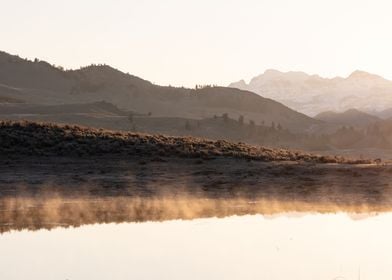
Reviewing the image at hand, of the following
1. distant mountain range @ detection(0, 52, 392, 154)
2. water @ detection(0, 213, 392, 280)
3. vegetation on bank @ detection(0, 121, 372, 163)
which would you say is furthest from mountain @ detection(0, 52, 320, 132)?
water @ detection(0, 213, 392, 280)

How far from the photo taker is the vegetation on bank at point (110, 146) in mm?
37031

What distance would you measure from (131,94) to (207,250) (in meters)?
143

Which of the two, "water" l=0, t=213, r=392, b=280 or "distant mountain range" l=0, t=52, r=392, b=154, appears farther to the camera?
"distant mountain range" l=0, t=52, r=392, b=154

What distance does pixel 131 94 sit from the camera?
159 metres

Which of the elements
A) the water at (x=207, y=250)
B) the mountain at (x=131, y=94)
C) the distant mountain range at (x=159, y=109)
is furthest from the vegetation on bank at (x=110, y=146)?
the mountain at (x=131, y=94)

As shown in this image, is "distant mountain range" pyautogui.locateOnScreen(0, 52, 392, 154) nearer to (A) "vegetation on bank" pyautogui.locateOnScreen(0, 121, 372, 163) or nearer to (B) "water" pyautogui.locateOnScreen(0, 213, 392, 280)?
(A) "vegetation on bank" pyautogui.locateOnScreen(0, 121, 372, 163)

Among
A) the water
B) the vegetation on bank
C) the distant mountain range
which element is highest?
the distant mountain range

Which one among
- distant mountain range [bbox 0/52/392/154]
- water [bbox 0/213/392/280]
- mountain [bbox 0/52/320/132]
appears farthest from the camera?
mountain [bbox 0/52/320/132]

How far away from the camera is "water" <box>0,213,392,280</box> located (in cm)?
1378

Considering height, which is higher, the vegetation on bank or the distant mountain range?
the distant mountain range

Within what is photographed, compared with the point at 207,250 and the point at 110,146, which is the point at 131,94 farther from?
the point at 207,250

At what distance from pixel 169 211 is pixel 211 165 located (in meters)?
12.3

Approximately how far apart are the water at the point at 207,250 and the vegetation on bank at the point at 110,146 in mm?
15942

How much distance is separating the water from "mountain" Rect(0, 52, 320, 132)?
112295 mm
